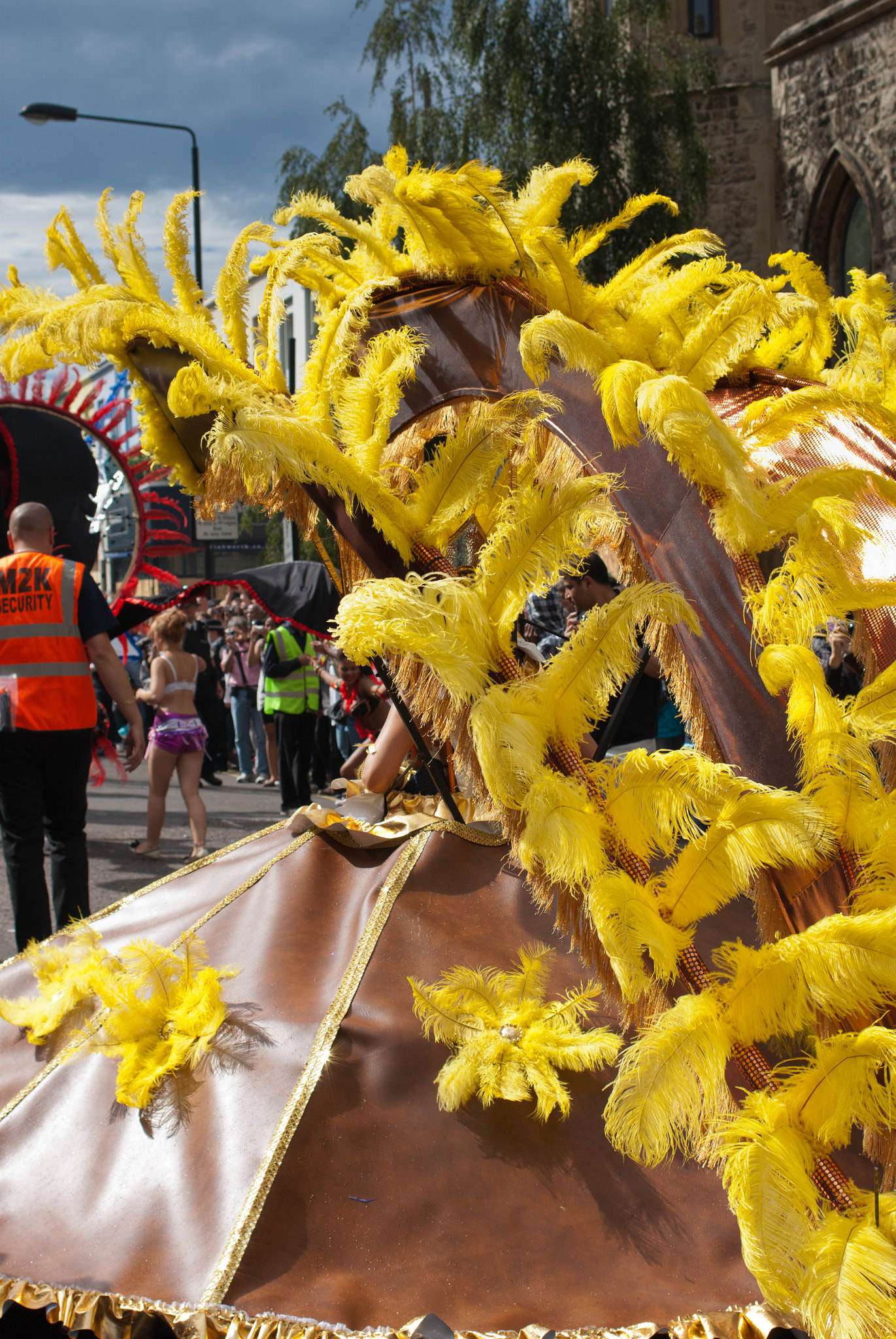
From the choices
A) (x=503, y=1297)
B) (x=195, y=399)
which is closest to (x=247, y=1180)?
(x=503, y=1297)

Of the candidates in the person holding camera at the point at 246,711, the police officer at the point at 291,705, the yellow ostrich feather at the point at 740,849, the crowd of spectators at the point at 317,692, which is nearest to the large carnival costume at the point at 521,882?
the yellow ostrich feather at the point at 740,849

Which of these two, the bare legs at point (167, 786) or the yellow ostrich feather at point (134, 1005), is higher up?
the yellow ostrich feather at point (134, 1005)

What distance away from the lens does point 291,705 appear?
7965 millimetres

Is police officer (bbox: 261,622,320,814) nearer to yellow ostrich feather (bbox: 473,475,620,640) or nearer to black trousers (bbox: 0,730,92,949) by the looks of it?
black trousers (bbox: 0,730,92,949)

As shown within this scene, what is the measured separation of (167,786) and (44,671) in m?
2.66

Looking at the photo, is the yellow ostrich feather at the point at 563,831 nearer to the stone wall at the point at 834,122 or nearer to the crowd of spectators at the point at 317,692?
the crowd of spectators at the point at 317,692

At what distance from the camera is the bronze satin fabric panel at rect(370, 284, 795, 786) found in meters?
1.64

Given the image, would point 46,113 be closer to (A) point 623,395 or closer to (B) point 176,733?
(B) point 176,733

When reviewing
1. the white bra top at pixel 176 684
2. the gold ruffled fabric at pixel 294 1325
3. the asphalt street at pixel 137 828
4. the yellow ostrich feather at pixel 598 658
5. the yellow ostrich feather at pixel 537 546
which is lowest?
the asphalt street at pixel 137 828

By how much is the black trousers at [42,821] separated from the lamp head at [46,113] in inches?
359

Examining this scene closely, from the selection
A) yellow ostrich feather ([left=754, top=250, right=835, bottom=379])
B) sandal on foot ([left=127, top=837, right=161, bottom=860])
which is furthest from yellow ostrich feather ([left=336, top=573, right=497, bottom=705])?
sandal on foot ([left=127, top=837, right=161, bottom=860])

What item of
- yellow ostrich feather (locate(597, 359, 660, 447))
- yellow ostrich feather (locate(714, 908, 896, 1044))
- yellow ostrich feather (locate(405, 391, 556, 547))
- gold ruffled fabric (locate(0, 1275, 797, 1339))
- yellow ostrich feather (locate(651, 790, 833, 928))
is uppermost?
yellow ostrich feather (locate(597, 359, 660, 447))

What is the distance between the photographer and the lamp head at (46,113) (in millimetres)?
10547

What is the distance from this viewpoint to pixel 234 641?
1120 cm
